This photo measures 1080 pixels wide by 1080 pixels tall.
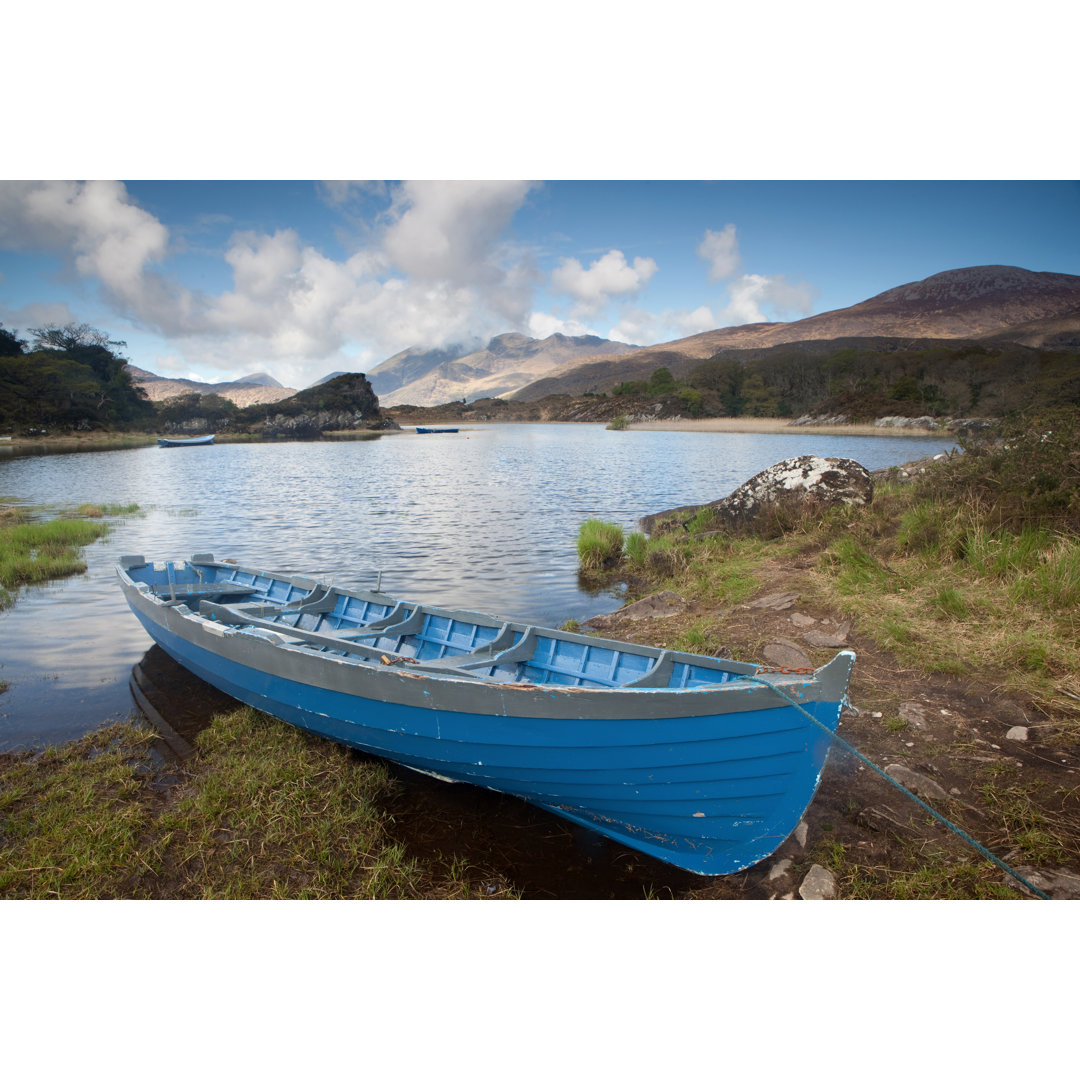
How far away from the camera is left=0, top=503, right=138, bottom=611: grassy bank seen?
31.8 ft

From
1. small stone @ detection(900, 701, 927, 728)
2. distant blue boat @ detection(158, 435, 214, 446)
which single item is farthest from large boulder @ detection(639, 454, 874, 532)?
distant blue boat @ detection(158, 435, 214, 446)

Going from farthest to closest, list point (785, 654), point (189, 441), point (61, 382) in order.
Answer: point (189, 441)
point (61, 382)
point (785, 654)

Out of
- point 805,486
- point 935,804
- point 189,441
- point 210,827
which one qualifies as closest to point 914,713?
point 935,804

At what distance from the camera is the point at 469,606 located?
8695mm

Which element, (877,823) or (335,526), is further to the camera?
(335,526)

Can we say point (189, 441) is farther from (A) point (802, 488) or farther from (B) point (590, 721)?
(B) point (590, 721)

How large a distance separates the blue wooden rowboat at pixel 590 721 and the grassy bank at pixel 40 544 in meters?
7.09

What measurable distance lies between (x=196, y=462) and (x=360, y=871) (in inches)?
1378

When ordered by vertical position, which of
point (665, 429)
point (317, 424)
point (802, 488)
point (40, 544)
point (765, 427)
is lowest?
point (40, 544)

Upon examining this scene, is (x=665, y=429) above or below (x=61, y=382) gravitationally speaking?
below

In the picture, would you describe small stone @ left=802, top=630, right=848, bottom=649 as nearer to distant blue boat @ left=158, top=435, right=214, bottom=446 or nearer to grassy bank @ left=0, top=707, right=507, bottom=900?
grassy bank @ left=0, top=707, right=507, bottom=900

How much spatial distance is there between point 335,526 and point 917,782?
1414 cm

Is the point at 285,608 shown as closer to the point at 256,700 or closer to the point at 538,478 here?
the point at 256,700

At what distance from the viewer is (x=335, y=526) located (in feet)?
50.4
